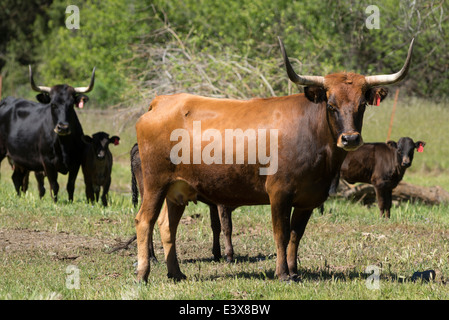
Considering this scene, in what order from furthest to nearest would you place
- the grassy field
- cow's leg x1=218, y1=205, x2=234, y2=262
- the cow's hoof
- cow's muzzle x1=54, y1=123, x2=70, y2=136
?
cow's muzzle x1=54, y1=123, x2=70, y2=136 < cow's leg x1=218, y1=205, x2=234, y2=262 < the cow's hoof < the grassy field

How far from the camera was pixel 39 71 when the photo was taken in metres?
37.8

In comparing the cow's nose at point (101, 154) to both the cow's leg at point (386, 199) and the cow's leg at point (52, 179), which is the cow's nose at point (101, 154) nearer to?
the cow's leg at point (52, 179)

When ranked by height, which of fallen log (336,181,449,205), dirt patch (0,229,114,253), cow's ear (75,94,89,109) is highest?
cow's ear (75,94,89,109)

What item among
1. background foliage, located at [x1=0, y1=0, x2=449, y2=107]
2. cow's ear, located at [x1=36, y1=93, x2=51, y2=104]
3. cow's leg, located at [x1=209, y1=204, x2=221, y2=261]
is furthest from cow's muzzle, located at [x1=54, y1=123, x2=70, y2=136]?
background foliage, located at [x1=0, y1=0, x2=449, y2=107]

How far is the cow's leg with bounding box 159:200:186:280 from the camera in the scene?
7383 mm

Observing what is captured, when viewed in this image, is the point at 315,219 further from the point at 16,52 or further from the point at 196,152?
the point at 16,52

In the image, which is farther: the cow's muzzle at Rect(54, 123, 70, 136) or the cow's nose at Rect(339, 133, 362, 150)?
the cow's muzzle at Rect(54, 123, 70, 136)

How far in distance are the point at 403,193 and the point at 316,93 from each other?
8983 millimetres

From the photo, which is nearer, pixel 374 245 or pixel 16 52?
pixel 374 245

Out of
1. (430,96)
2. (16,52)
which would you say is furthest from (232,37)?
(16,52)

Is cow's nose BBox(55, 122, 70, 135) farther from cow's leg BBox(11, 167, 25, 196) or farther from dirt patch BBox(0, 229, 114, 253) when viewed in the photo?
dirt patch BBox(0, 229, 114, 253)

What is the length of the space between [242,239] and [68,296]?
3.87 m

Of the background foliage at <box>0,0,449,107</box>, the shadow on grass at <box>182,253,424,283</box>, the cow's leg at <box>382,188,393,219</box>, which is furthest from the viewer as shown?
the background foliage at <box>0,0,449,107</box>

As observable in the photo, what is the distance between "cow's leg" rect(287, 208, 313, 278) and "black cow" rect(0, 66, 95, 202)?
6517 mm
